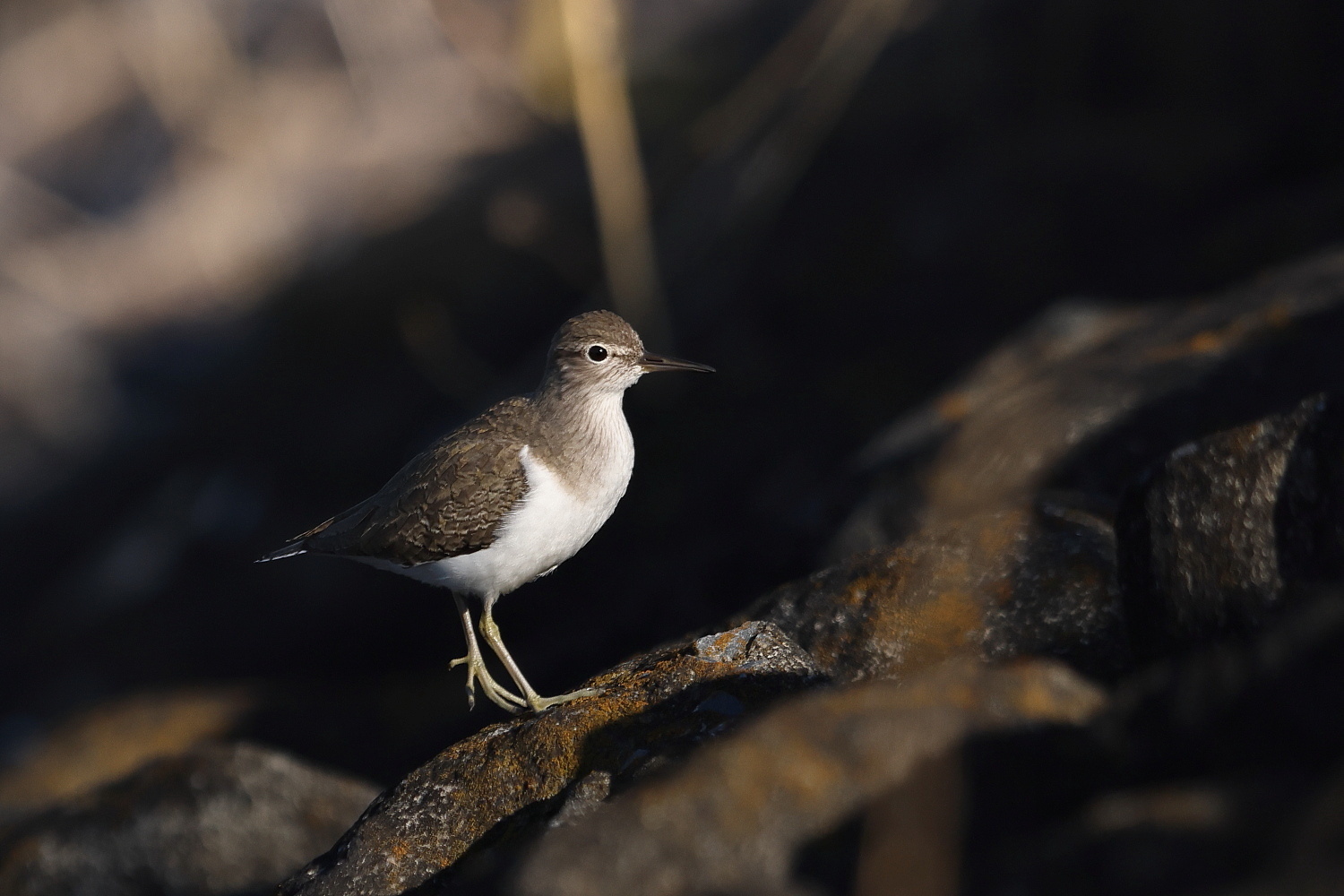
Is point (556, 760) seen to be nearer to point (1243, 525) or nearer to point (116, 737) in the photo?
point (1243, 525)

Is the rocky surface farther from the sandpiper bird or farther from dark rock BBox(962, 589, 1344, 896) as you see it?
the sandpiper bird

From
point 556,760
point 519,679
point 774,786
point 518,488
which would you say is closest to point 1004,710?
point 774,786

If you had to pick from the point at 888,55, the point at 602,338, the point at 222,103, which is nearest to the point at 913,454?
the point at 602,338

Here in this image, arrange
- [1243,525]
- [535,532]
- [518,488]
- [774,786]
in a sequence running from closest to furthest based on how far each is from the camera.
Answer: [774,786], [1243,525], [535,532], [518,488]

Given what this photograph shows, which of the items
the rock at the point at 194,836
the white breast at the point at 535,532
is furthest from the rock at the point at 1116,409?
the rock at the point at 194,836

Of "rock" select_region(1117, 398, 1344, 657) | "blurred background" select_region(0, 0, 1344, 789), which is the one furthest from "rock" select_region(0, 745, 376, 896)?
"rock" select_region(1117, 398, 1344, 657)

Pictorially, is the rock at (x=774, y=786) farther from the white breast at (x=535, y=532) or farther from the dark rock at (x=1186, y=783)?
the white breast at (x=535, y=532)

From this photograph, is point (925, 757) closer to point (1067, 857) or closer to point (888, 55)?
point (1067, 857)
